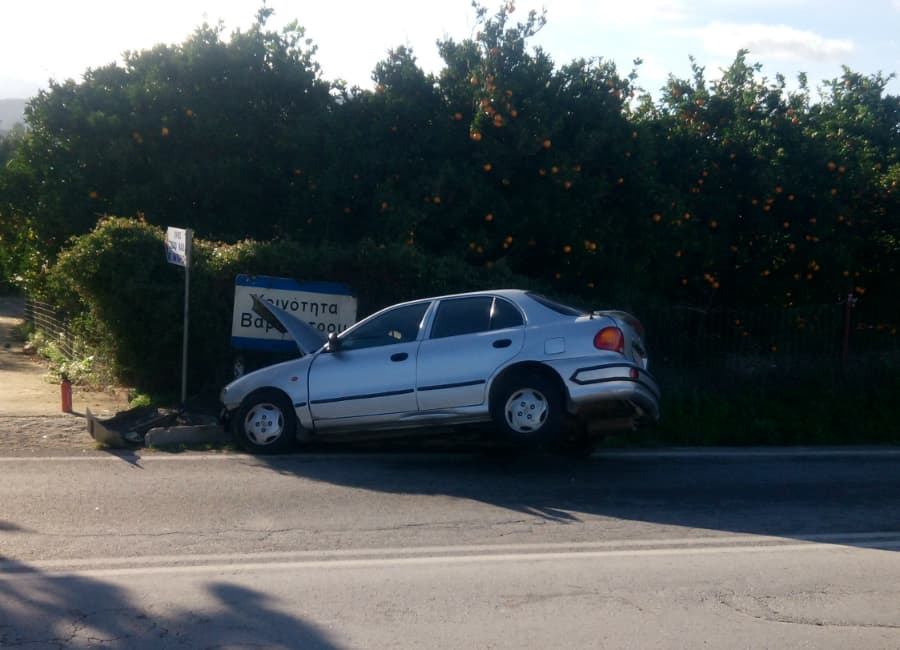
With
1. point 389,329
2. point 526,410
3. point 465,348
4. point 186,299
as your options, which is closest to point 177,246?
point 186,299

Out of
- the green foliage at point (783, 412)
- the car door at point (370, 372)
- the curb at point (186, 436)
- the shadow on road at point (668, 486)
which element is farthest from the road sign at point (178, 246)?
the green foliage at point (783, 412)

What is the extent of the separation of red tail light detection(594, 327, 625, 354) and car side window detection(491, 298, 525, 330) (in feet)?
2.51

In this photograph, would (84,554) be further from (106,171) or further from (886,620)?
(106,171)

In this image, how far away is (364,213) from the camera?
1631cm

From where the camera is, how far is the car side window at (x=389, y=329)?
10227 millimetres

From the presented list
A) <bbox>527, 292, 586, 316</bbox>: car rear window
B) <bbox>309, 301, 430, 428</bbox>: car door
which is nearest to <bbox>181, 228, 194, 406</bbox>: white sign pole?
<bbox>309, 301, 430, 428</bbox>: car door

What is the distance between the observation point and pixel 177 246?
12.3 metres

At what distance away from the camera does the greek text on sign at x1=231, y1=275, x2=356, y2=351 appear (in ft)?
43.1

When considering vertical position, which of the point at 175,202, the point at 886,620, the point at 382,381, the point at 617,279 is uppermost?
the point at 175,202

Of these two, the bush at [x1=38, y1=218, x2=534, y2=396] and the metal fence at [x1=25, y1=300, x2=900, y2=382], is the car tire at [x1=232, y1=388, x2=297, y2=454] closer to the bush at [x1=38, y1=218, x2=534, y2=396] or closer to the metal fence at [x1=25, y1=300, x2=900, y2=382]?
the bush at [x1=38, y1=218, x2=534, y2=396]

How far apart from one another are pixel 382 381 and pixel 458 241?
5.86m

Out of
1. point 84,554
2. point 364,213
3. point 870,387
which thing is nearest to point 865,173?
point 870,387

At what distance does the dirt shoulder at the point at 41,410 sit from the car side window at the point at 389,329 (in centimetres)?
312

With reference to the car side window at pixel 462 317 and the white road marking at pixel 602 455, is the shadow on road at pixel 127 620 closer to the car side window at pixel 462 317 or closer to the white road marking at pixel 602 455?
the white road marking at pixel 602 455
